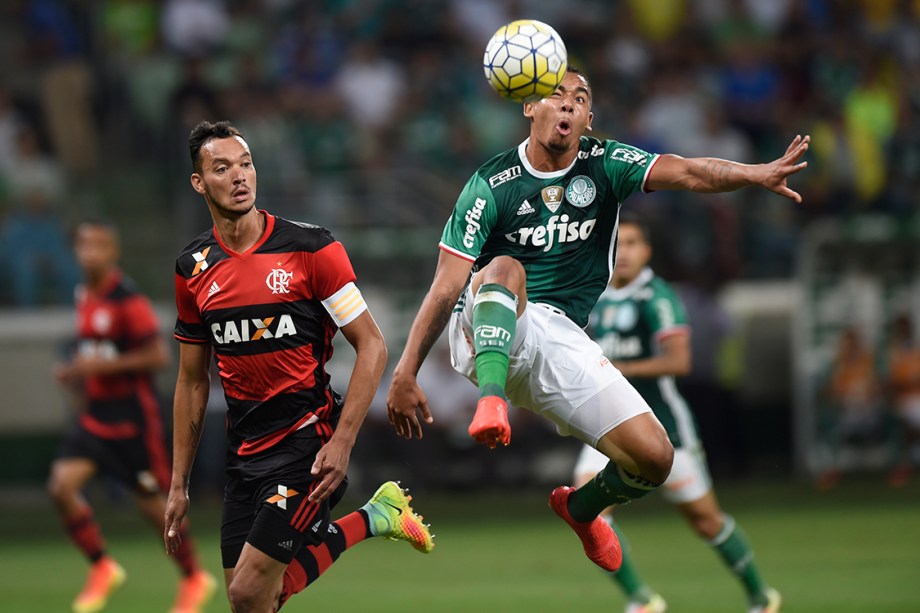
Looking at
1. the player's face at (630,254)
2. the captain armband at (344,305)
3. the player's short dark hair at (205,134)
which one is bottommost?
the player's face at (630,254)

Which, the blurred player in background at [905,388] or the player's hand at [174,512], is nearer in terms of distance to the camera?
the player's hand at [174,512]

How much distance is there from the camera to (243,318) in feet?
21.1

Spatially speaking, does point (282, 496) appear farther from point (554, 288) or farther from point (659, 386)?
point (659, 386)

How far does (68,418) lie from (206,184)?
10.8m

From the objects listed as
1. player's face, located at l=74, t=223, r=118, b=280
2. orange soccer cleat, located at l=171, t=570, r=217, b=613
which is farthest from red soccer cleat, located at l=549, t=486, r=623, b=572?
player's face, located at l=74, t=223, r=118, b=280

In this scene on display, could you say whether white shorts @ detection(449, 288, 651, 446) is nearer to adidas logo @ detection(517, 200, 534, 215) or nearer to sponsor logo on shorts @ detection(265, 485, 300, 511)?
adidas logo @ detection(517, 200, 534, 215)

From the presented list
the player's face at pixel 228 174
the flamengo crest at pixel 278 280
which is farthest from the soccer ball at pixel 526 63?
the flamengo crest at pixel 278 280

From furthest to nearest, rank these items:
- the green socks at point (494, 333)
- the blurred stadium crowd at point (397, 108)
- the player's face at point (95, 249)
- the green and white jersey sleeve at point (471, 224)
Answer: the blurred stadium crowd at point (397, 108), the player's face at point (95, 249), the green and white jersey sleeve at point (471, 224), the green socks at point (494, 333)

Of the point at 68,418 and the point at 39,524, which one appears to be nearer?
the point at 39,524

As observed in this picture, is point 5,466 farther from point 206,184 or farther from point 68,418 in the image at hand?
point 206,184

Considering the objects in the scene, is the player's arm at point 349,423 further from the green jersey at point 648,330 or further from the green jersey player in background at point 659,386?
the green jersey at point 648,330

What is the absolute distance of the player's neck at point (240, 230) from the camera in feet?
21.4

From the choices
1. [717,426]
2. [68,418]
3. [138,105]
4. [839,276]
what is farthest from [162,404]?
[839,276]

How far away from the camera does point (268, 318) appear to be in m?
6.45
